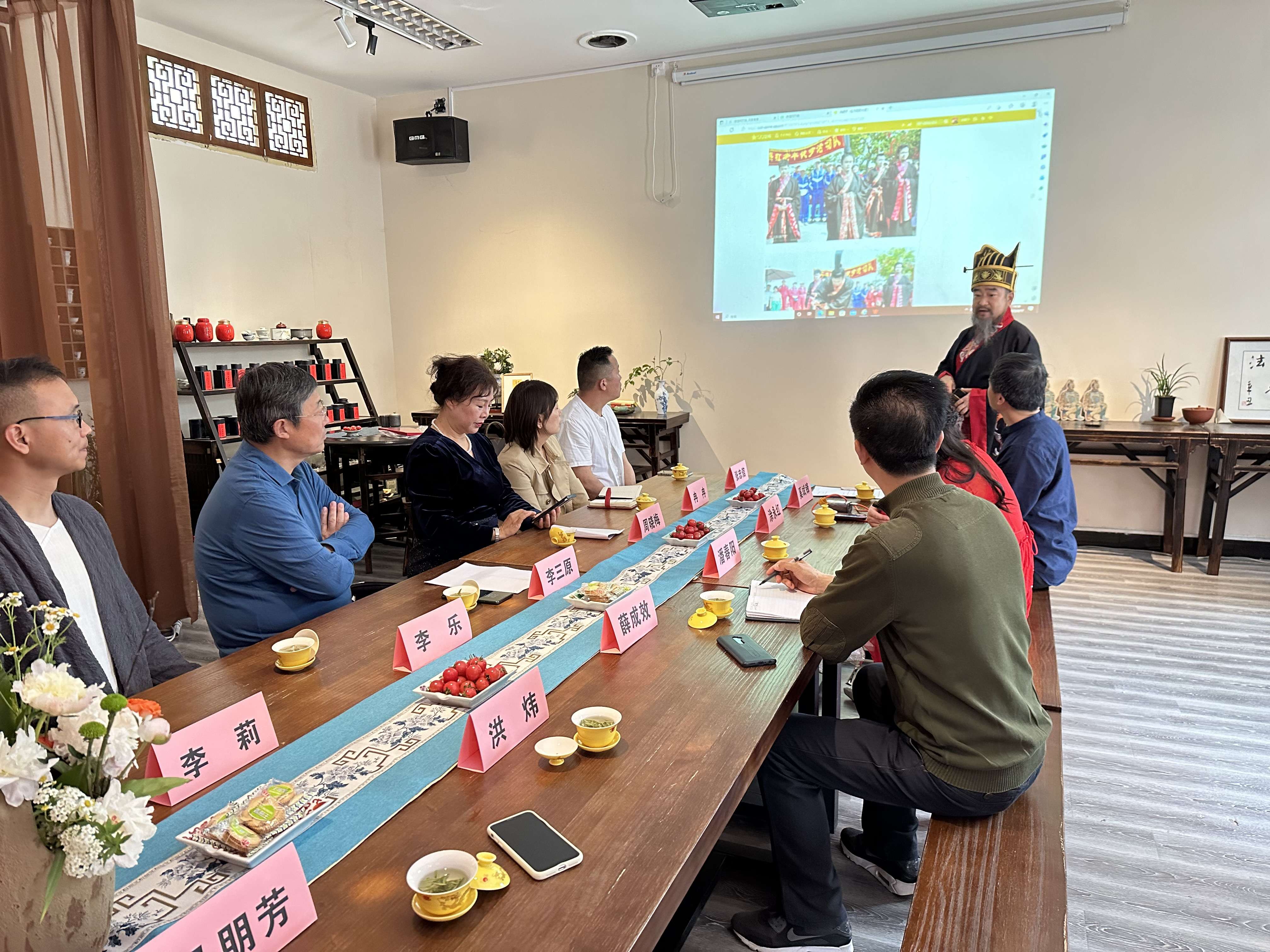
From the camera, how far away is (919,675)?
1583 mm

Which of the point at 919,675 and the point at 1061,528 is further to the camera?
the point at 1061,528

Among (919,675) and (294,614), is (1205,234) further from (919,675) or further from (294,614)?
(294,614)

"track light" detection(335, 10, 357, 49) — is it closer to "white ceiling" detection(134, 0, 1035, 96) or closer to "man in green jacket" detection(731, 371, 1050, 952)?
"white ceiling" detection(134, 0, 1035, 96)

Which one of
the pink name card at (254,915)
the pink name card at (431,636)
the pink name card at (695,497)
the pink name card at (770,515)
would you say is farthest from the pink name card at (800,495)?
the pink name card at (254,915)

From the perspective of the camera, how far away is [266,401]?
6.82 feet

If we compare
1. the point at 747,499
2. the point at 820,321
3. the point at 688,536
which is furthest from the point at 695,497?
the point at 820,321

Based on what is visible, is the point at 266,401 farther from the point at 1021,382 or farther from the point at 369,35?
the point at 369,35

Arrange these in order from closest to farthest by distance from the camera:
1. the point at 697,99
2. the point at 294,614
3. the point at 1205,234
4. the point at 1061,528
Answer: the point at 294,614
the point at 1061,528
the point at 1205,234
the point at 697,99

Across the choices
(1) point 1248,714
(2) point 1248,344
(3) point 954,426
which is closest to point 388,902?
(3) point 954,426

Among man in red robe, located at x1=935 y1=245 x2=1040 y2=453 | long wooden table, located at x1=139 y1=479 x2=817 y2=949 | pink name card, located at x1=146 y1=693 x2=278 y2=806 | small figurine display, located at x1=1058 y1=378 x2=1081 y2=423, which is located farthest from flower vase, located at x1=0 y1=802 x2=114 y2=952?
small figurine display, located at x1=1058 y1=378 x2=1081 y2=423

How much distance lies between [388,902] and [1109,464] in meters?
4.92

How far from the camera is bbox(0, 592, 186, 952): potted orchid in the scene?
742mm

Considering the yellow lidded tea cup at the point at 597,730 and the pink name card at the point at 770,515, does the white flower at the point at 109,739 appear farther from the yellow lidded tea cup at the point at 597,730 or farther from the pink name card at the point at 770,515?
the pink name card at the point at 770,515

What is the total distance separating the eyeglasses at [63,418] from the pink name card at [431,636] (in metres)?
0.85
